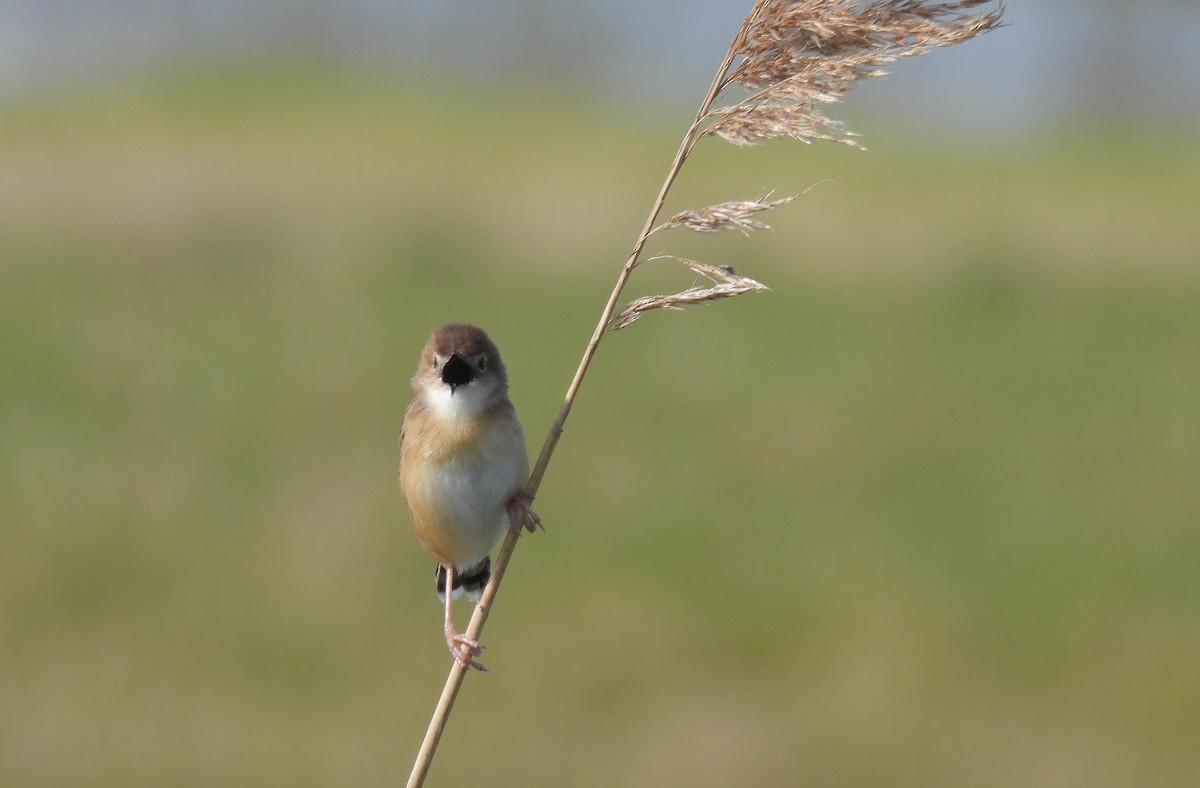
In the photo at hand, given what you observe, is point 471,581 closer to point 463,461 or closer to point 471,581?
point 471,581

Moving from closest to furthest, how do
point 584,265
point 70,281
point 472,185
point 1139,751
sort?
point 1139,751 → point 70,281 → point 584,265 → point 472,185

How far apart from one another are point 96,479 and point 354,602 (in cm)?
305

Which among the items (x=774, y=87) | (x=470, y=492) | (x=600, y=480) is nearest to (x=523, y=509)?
(x=470, y=492)

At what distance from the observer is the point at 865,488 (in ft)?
48.1

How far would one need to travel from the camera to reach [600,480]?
14.2 metres

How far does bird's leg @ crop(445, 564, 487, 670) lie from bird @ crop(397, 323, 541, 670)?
13 mm

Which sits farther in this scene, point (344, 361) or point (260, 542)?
point (344, 361)

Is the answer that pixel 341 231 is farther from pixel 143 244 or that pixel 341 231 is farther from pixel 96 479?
pixel 96 479

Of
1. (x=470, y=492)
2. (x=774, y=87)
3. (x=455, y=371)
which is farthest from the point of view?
(x=470, y=492)

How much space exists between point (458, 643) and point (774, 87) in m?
1.75

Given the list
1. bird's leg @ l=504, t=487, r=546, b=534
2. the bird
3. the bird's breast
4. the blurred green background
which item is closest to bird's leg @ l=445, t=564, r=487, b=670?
the bird

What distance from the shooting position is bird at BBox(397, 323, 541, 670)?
412 centimetres

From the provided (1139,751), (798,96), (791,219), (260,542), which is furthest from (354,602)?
(798,96)

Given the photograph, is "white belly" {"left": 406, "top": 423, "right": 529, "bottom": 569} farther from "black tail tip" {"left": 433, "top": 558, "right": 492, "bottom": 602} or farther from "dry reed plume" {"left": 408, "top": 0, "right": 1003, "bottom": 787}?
"dry reed plume" {"left": 408, "top": 0, "right": 1003, "bottom": 787}
